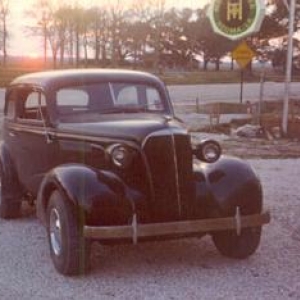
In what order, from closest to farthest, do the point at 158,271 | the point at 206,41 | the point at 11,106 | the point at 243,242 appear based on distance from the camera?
the point at 158,271, the point at 243,242, the point at 11,106, the point at 206,41

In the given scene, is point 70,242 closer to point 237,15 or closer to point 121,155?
point 121,155

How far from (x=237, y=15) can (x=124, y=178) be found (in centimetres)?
1687

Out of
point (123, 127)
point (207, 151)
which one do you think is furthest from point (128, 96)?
point (207, 151)

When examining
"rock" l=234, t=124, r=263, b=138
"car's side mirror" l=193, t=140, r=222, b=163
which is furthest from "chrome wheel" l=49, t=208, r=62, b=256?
"rock" l=234, t=124, r=263, b=138

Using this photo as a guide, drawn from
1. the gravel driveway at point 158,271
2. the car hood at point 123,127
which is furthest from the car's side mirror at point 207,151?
the gravel driveway at point 158,271

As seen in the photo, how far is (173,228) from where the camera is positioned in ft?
18.4

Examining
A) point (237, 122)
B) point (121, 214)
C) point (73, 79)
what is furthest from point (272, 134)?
point (121, 214)

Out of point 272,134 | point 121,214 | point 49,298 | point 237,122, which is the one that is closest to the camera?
point 49,298

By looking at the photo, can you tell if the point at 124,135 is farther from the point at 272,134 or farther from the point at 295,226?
the point at 272,134

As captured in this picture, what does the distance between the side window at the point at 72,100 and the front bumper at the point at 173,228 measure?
1.69 meters

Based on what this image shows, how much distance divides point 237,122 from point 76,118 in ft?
47.9

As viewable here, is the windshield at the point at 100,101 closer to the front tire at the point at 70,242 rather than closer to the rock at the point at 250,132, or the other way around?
the front tire at the point at 70,242

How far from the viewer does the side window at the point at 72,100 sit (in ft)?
22.3

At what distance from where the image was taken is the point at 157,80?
731 cm
